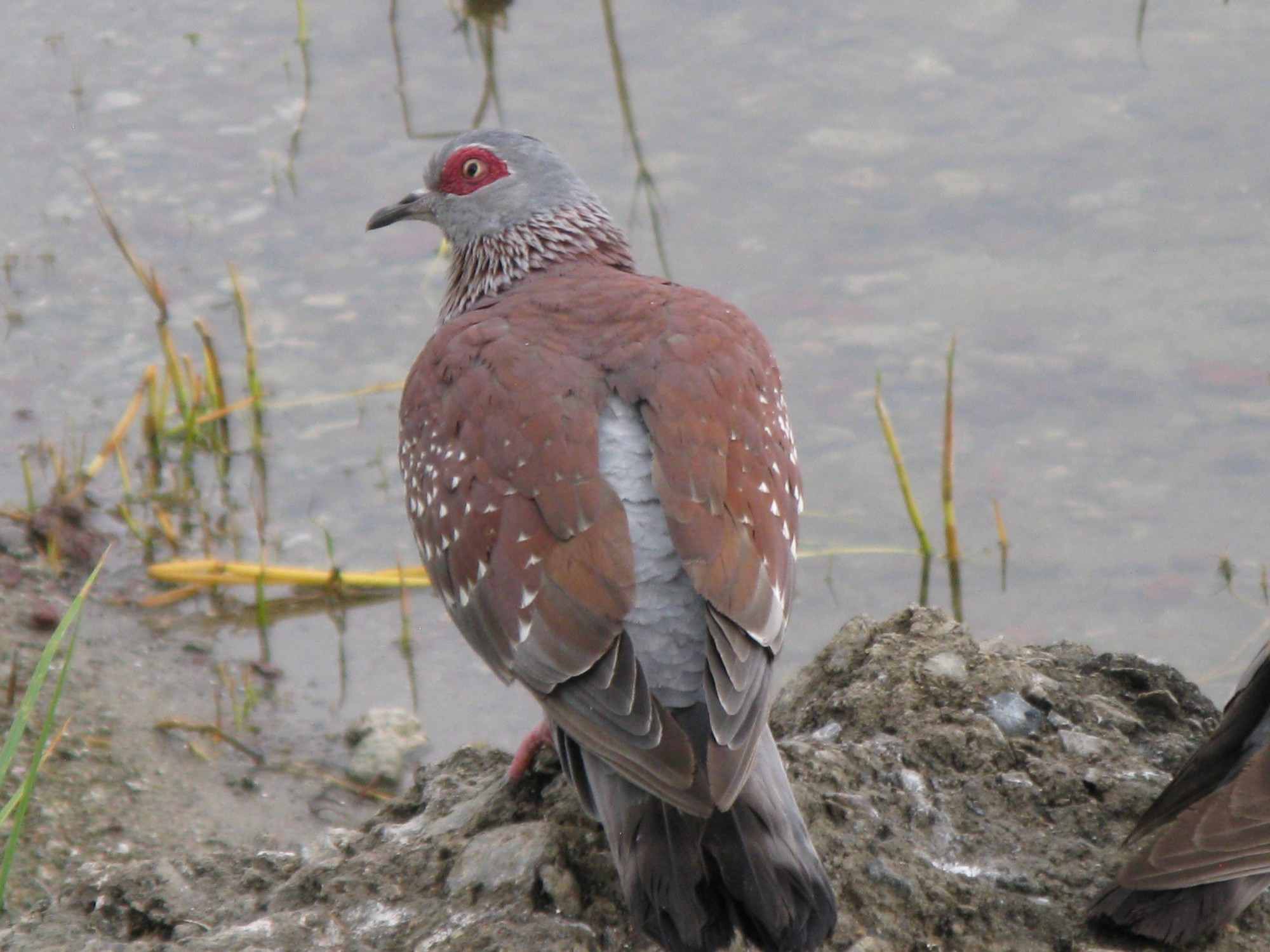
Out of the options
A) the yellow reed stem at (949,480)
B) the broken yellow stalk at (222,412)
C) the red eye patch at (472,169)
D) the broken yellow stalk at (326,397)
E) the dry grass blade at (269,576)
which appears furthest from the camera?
the broken yellow stalk at (326,397)

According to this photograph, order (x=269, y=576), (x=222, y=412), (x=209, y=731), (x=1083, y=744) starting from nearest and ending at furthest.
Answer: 1. (x=1083, y=744)
2. (x=209, y=731)
3. (x=269, y=576)
4. (x=222, y=412)

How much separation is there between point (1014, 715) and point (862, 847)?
26.7 inches

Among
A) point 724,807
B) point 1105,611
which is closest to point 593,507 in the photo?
point 724,807

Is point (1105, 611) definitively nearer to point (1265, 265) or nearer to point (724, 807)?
point (1265, 265)

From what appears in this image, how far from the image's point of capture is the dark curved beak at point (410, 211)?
6129 mm

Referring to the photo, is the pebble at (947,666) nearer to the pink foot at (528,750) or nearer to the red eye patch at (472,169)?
the pink foot at (528,750)

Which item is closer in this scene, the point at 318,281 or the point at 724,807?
the point at 724,807

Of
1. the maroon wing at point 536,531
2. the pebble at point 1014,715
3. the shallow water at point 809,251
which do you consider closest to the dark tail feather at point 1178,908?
the pebble at point 1014,715

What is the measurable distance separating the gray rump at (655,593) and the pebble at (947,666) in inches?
34.9

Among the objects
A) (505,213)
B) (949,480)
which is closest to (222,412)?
(505,213)

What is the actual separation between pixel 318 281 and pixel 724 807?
19.6 ft

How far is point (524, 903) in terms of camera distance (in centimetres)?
350

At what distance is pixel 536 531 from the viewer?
12.6 ft

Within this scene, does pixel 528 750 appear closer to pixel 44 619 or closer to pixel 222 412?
pixel 44 619
